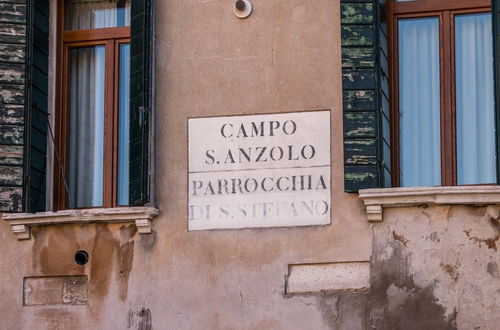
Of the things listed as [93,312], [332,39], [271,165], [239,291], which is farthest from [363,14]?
[93,312]

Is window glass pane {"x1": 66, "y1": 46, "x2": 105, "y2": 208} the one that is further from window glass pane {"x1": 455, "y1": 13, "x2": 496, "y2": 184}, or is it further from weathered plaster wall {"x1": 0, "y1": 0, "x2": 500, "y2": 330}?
window glass pane {"x1": 455, "y1": 13, "x2": 496, "y2": 184}

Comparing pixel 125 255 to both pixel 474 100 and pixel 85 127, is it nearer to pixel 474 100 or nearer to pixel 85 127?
pixel 85 127

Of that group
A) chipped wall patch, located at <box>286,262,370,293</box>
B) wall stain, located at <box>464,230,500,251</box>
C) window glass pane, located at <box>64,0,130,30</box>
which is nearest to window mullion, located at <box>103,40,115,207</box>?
window glass pane, located at <box>64,0,130,30</box>

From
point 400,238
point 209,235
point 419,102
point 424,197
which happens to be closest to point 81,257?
point 209,235

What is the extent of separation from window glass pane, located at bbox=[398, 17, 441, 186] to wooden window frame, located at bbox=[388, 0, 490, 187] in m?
0.04

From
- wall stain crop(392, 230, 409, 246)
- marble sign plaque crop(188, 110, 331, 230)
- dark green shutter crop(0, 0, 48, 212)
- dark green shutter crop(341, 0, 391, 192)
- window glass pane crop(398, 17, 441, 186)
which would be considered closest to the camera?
wall stain crop(392, 230, 409, 246)

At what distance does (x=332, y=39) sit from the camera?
12.8m

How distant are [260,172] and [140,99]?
115 cm

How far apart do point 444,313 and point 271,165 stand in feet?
5.87

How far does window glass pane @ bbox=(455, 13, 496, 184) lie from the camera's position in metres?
12.7

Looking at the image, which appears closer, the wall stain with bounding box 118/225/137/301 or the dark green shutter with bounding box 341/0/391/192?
the dark green shutter with bounding box 341/0/391/192

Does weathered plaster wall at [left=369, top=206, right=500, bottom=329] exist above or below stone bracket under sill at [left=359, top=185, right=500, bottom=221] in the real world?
below

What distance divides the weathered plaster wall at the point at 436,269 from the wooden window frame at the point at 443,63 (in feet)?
1.80

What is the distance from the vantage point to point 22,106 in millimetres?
13180
